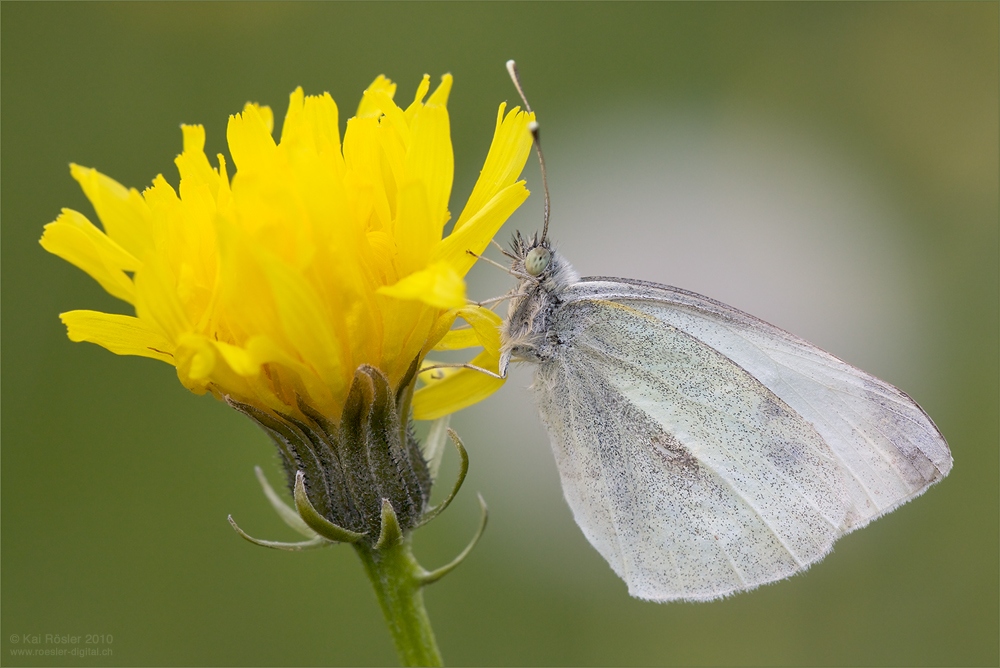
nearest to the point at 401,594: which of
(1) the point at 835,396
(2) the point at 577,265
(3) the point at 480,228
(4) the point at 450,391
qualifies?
(4) the point at 450,391

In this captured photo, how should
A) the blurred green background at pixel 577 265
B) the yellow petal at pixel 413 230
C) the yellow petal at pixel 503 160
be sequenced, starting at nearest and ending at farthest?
the yellow petal at pixel 413 230 < the yellow petal at pixel 503 160 < the blurred green background at pixel 577 265

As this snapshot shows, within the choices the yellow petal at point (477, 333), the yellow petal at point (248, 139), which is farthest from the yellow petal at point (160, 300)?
the yellow petal at point (477, 333)

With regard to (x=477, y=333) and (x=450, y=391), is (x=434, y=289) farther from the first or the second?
(x=450, y=391)

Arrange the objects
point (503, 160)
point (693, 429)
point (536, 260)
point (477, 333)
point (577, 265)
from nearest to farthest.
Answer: point (503, 160) → point (477, 333) → point (536, 260) → point (693, 429) → point (577, 265)

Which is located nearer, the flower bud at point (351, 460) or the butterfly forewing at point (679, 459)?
the flower bud at point (351, 460)

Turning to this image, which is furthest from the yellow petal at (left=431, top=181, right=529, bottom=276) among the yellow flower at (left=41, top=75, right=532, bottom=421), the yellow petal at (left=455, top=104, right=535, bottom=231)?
the yellow petal at (left=455, top=104, right=535, bottom=231)

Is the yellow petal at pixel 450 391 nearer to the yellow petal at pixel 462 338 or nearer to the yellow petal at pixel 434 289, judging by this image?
the yellow petal at pixel 462 338

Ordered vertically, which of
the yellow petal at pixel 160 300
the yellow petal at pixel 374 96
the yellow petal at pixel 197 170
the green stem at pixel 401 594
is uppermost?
the yellow petal at pixel 374 96

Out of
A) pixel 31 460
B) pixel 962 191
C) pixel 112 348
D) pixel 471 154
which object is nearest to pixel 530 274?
pixel 112 348
